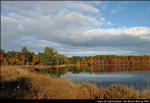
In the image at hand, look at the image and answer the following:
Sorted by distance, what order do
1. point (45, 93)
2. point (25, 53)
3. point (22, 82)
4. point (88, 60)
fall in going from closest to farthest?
point (45, 93), point (22, 82), point (25, 53), point (88, 60)

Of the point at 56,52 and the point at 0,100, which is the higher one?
the point at 56,52

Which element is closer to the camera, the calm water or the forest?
the calm water

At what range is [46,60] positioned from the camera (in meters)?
62.5

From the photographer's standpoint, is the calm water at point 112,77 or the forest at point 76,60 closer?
the calm water at point 112,77

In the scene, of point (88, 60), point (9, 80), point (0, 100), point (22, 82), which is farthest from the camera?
point (88, 60)

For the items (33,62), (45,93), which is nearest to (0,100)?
(45,93)

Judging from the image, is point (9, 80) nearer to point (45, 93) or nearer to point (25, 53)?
point (45, 93)

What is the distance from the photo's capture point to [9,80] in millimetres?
6848

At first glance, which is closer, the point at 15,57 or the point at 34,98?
the point at 34,98

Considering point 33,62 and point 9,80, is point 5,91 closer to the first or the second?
point 9,80

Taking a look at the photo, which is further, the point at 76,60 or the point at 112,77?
the point at 76,60

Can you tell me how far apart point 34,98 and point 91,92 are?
11.1 feet

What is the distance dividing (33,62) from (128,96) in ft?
222

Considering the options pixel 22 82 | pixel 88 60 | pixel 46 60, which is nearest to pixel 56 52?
pixel 46 60
